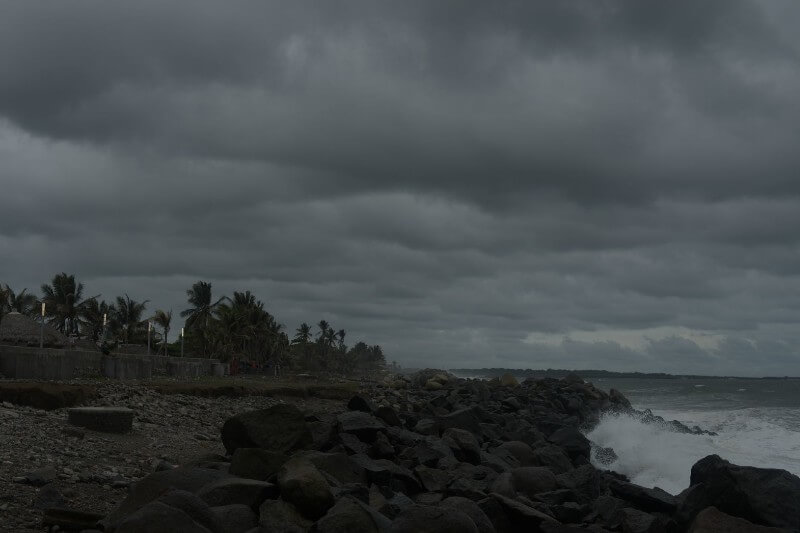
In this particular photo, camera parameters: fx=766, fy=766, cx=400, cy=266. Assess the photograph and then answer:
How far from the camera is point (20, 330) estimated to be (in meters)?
36.7

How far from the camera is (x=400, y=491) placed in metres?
9.84

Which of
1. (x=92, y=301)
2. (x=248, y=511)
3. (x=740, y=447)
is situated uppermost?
(x=92, y=301)

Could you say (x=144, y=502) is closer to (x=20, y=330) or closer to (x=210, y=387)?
(x=210, y=387)

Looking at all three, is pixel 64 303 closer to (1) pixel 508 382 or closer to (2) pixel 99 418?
(1) pixel 508 382

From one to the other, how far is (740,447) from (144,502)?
82.2 ft

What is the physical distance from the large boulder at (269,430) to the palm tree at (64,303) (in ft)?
189

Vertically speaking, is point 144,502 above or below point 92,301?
below

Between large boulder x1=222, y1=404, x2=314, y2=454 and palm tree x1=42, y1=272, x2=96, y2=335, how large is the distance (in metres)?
57.6

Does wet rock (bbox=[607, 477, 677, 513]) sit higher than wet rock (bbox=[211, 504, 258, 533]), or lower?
lower

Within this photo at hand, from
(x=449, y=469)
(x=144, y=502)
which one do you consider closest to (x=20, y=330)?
(x=449, y=469)

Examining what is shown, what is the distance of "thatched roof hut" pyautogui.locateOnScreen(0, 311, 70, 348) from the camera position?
3566 cm

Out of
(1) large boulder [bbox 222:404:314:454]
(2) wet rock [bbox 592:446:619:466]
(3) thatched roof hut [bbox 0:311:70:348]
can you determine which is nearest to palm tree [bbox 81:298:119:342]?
(3) thatched roof hut [bbox 0:311:70:348]

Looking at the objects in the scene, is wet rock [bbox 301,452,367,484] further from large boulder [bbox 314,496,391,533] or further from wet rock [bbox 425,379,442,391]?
wet rock [bbox 425,379,442,391]

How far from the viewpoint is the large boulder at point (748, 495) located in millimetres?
8852
